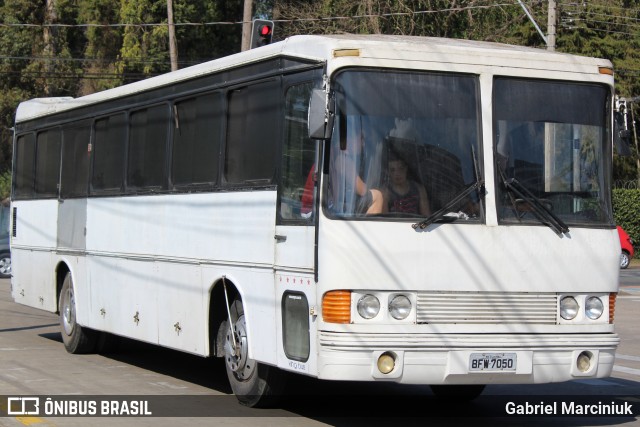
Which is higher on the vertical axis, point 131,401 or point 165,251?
point 165,251

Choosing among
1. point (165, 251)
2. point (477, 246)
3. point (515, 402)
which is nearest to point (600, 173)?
point (477, 246)

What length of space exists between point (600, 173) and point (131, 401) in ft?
15.8

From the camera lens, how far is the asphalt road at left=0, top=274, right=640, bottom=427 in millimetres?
10227

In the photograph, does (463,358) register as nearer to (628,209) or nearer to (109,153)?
(109,153)

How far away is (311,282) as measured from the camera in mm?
8992

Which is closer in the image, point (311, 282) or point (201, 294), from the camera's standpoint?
point (311, 282)

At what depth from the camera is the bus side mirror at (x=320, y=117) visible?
869 cm

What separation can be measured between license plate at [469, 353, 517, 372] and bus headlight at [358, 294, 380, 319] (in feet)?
2.71

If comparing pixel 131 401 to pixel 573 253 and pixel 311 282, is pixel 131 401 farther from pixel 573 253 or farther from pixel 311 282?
pixel 573 253

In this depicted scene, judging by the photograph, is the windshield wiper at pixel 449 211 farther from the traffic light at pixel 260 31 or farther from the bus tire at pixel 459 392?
the traffic light at pixel 260 31

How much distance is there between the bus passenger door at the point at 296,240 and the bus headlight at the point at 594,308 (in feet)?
7.39

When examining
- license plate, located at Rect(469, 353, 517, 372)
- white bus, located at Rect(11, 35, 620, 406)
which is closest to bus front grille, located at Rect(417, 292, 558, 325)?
white bus, located at Rect(11, 35, 620, 406)

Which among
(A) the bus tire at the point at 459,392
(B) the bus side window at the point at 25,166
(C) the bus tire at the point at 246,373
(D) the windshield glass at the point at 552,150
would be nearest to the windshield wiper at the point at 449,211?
(D) the windshield glass at the point at 552,150

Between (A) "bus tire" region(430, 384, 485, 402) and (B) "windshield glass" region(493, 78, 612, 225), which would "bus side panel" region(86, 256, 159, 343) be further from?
(B) "windshield glass" region(493, 78, 612, 225)
